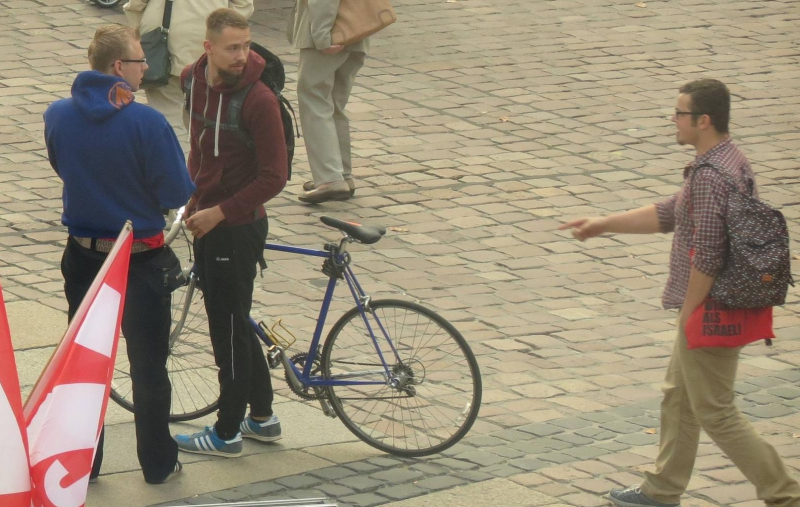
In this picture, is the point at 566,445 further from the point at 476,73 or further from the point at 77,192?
the point at 476,73

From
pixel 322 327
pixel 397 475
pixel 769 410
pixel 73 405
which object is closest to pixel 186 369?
pixel 322 327

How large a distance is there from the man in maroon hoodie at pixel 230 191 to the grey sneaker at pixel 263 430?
0.40ft

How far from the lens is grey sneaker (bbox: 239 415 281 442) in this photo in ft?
A: 19.0

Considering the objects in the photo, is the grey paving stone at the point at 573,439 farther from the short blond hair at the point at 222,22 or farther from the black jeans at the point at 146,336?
the short blond hair at the point at 222,22

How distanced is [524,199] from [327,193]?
55.0 inches

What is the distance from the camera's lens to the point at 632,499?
5.28 metres

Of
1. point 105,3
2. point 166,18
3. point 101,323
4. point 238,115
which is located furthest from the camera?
point 105,3

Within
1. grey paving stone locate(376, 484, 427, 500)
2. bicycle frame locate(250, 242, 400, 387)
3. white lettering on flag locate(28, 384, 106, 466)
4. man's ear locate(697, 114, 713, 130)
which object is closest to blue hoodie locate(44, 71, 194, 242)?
bicycle frame locate(250, 242, 400, 387)

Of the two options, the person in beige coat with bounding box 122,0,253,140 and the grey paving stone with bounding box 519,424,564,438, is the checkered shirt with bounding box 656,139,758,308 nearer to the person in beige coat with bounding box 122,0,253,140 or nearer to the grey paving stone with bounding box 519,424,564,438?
the grey paving stone with bounding box 519,424,564,438

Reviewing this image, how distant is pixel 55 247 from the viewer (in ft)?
26.4

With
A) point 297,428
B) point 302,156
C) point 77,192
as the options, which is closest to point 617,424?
point 297,428

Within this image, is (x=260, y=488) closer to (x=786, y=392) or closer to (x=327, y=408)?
(x=327, y=408)

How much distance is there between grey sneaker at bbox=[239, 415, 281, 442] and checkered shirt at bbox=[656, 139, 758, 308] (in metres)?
1.88

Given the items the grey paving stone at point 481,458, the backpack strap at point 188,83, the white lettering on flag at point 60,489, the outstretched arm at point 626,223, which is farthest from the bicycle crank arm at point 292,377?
the white lettering on flag at point 60,489
